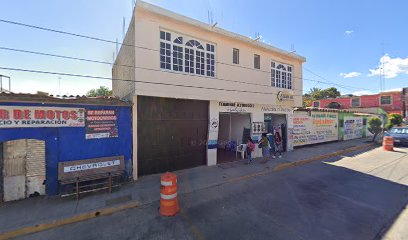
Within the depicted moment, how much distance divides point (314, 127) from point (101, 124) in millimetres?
15392

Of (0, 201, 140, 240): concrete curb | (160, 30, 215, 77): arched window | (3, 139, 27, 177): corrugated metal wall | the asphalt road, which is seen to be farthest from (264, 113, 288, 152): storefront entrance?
(3, 139, 27, 177): corrugated metal wall

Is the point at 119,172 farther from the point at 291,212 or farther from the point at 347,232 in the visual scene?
the point at 347,232

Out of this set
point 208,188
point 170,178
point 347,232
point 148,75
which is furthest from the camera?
point 148,75

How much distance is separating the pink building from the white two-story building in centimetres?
3147

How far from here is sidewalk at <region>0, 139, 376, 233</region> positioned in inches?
200

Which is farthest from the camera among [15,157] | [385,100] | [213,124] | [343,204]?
[385,100]

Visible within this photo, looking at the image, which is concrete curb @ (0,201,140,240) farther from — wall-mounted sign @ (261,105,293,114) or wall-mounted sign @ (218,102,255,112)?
wall-mounted sign @ (261,105,293,114)

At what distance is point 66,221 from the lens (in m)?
4.98

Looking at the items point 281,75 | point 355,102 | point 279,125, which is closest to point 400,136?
point 279,125

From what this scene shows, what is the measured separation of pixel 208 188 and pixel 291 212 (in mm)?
2865

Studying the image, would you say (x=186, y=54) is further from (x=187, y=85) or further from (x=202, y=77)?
(x=187, y=85)

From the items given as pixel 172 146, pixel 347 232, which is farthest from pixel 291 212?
pixel 172 146

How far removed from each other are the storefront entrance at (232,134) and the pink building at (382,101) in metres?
32.1

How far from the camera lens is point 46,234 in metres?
4.55
